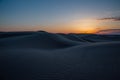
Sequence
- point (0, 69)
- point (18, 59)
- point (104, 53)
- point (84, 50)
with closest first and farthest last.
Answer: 1. point (0, 69)
2. point (18, 59)
3. point (104, 53)
4. point (84, 50)

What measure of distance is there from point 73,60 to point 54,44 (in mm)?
1061

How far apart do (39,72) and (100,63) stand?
0.58 m

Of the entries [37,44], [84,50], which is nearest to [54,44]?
Result: [37,44]

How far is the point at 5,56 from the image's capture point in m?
1.73

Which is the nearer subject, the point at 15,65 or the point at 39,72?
the point at 39,72

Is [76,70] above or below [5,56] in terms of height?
below

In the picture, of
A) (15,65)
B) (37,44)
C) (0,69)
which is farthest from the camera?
(37,44)

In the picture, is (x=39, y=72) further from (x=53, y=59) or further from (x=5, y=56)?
(x=5, y=56)

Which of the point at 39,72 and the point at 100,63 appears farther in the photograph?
the point at 100,63

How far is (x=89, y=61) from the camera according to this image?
5.55 ft

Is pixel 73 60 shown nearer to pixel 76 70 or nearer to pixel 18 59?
pixel 76 70

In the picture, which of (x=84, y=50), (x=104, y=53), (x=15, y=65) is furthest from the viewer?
(x=84, y=50)

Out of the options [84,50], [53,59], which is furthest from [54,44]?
[53,59]

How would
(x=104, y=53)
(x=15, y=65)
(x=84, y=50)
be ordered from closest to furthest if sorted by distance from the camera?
(x=15, y=65), (x=104, y=53), (x=84, y=50)
